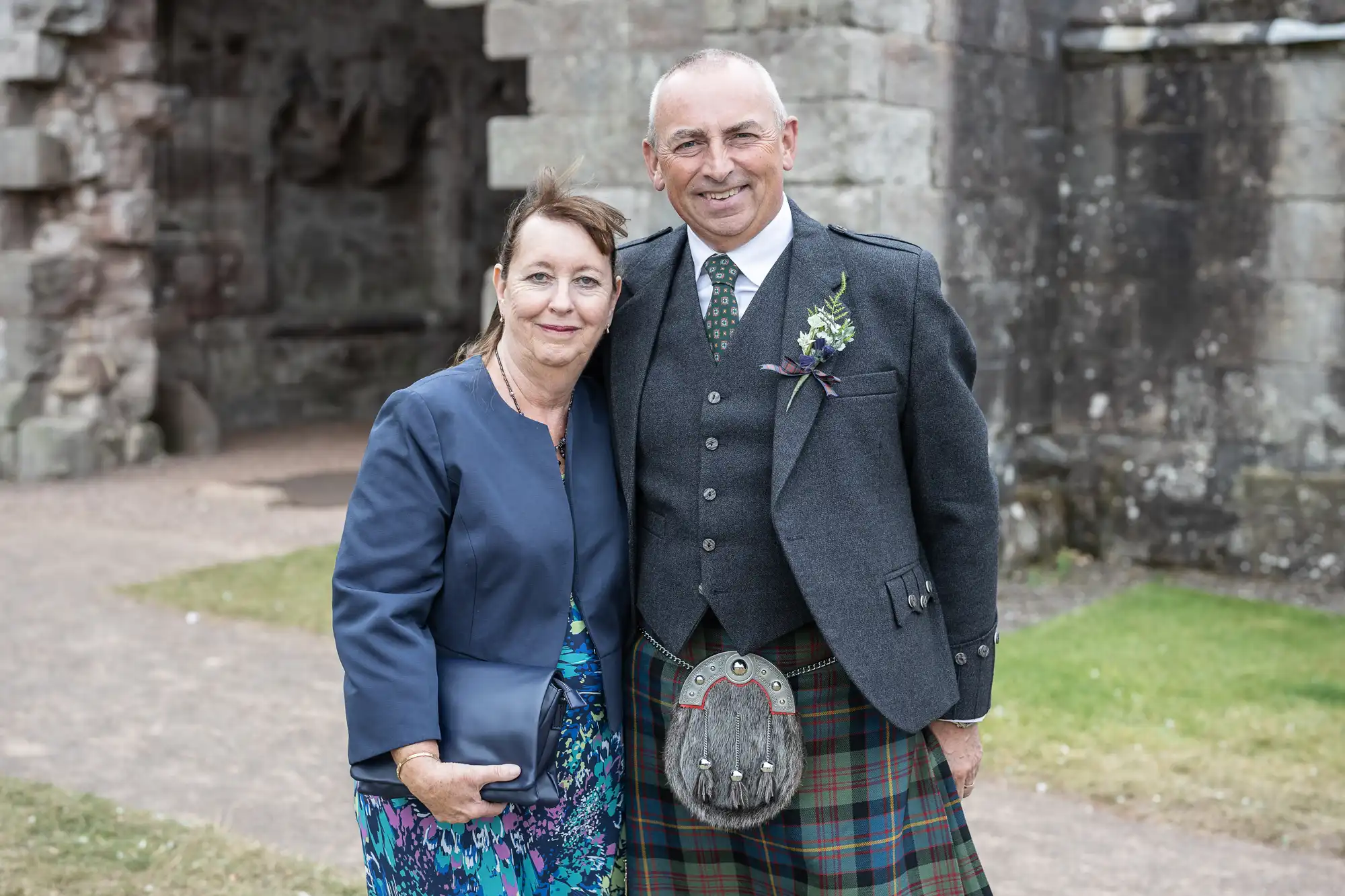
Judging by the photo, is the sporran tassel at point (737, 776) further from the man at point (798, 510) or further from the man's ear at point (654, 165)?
the man's ear at point (654, 165)

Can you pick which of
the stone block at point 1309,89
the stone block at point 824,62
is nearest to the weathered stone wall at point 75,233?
the stone block at point 824,62

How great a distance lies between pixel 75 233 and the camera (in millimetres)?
10023

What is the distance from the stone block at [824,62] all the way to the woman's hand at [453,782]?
167 inches

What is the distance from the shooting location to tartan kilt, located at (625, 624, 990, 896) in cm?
250

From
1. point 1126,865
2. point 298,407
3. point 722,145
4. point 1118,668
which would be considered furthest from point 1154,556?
point 298,407

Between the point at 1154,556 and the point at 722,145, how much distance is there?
546cm

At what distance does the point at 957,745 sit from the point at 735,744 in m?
0.44

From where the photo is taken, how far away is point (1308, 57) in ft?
22.4

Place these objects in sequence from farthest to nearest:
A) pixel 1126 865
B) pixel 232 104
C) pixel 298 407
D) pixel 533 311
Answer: pixel 298 407 → pixel 232 104 → pixel 1126 865 → pixel 533 311

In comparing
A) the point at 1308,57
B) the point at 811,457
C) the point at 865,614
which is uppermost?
the point at 1308,57

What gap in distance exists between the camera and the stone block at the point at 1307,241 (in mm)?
6844

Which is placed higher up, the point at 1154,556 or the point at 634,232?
the point at 634,232

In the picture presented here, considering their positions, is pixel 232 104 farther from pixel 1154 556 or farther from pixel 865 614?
pixel 865 614

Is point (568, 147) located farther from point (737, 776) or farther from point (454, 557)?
point (737, 776)
